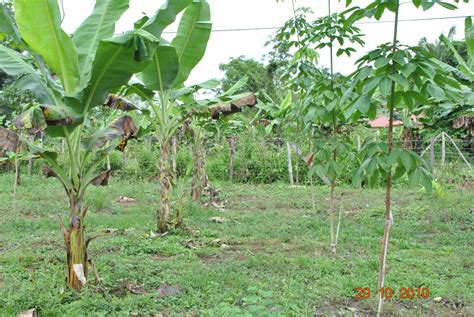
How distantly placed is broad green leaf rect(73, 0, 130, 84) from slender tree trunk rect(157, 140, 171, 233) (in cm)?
268

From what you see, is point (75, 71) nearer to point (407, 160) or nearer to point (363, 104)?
Answer: point (363, 104)

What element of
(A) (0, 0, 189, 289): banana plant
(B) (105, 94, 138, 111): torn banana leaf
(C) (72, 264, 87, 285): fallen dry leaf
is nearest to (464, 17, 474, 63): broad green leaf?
(A) (0, 0, 189, 289): banana plant

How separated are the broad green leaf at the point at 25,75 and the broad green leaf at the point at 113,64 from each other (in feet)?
1.27

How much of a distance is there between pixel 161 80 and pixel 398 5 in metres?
3.38

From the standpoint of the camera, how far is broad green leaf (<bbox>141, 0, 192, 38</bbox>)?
4.46m

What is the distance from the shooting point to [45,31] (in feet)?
13.0

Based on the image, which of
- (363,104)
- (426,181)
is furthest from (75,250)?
(426,181)

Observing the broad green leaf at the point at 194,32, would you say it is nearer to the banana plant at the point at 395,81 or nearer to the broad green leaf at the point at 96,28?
the broad green leaf at the point at 96,28

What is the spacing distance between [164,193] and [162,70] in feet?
7.14

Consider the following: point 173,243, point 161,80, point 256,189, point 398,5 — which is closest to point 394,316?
point 398,5

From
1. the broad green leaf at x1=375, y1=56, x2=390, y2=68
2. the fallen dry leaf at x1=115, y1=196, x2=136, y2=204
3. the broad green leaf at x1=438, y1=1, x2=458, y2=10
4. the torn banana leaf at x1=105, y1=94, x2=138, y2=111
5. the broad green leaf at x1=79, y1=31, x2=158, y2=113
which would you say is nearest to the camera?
the broad green leaf at x1=438, y1=1, x2=458, y2=10

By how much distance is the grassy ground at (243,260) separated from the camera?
3957 millimetres

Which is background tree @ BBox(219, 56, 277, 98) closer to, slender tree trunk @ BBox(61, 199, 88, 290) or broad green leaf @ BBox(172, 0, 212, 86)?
broad green leaf @ BBox(172, 0, 212, 86)

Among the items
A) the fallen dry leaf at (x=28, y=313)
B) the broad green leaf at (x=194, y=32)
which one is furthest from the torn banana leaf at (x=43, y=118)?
the broad green leaf at (x=194, y=32)
